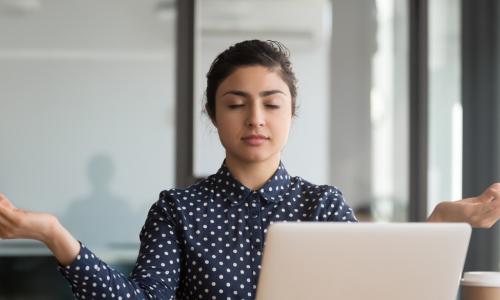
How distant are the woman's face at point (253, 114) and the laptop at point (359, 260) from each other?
1.59 feet

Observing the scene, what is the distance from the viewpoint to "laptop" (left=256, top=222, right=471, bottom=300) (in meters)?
1.28

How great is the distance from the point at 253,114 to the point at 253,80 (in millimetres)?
80

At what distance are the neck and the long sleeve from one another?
14 cm

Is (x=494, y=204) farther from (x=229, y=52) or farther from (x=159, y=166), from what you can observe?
(x=159, y=166)

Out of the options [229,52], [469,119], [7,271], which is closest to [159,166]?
[7,271]

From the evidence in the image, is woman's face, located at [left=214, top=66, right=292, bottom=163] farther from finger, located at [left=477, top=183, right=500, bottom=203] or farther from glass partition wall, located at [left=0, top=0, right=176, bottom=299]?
glass partition wall, located at [left=0, top=0, right=176, bottom=299]

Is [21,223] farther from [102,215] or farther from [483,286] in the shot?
[102,215]

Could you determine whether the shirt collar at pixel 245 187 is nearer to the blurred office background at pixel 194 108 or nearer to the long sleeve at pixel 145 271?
the long sleeve at pixel 145 271

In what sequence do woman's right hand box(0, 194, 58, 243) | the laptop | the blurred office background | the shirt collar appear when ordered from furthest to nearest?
the blurred office background, the shirt collar, woman's right hand box(0, 194, 58, 243), the laptop

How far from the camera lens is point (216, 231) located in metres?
1.77

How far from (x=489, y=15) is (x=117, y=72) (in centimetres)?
167

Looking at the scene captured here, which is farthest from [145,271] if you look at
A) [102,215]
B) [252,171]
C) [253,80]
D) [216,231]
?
[102,215]

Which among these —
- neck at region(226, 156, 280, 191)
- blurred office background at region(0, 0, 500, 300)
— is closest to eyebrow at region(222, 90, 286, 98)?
neck at region(226, 156, 280, 191)

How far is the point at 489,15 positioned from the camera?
13.9 feet
